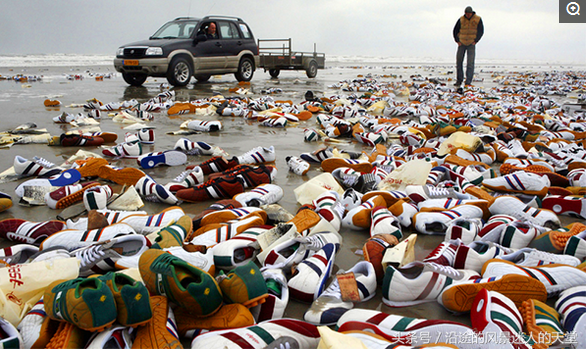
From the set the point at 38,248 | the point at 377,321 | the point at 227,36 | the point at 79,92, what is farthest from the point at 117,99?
the point at 377,321

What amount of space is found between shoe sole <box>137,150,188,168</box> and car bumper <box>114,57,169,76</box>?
7.11 meters

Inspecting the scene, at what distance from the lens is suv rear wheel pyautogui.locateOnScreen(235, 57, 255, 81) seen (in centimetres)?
1213

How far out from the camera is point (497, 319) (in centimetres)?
129

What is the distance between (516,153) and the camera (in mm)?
3887

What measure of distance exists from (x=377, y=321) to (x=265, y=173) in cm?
176

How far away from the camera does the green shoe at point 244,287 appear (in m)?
1.36

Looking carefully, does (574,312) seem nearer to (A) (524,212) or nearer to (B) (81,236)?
(A) (524,212)

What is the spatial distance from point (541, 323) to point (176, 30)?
1135 cm

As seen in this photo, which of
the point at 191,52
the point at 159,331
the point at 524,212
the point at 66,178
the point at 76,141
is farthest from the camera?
the point at 191,52

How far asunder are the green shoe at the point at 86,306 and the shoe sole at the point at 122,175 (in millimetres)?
1709

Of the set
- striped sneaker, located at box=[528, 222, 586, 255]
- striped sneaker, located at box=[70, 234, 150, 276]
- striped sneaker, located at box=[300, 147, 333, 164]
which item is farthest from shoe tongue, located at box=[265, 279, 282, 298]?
striped sneaker, located at box=[300, 147, 333, 164]

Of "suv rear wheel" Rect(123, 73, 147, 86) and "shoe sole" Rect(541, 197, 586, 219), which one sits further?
"suv rear wheel" Rect(123, 73, 147, 86)

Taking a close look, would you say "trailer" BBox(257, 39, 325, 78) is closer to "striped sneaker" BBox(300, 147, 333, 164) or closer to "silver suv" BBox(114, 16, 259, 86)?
"silver suv" BBox(114, 16, 259, 86)

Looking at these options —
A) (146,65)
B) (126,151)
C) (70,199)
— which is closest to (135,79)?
(146,65)
